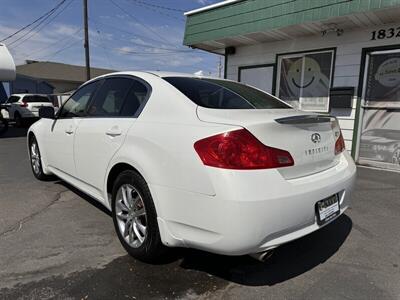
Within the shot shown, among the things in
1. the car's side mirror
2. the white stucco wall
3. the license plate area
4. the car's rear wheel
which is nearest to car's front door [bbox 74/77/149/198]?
the car's side mirror

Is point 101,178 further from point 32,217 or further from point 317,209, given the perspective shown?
point 317,209

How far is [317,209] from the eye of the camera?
251cm

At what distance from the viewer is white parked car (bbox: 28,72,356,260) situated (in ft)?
7.18

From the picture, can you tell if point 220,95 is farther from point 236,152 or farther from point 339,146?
point 339,146

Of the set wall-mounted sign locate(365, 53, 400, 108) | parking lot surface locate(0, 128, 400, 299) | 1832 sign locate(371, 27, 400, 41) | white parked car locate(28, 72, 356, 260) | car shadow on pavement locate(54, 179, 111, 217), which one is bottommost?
parking lot surface locate(0, 128, 400, 299)

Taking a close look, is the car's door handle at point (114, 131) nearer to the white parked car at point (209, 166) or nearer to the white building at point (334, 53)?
the white parked car at point (209, 166)

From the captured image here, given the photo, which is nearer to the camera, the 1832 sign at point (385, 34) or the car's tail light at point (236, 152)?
the car's tail light at point (236, 152)

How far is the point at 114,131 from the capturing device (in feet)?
10.1

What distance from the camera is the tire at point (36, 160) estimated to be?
5202 mm

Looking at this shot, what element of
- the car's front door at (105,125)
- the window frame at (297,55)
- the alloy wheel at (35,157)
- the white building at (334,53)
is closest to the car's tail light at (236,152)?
the car's front door at (105,125)

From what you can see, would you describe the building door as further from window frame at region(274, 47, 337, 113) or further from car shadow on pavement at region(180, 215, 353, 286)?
car shadow on pavement at region(180, 215, 353, 286)

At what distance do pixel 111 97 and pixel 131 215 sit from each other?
49.7 inches

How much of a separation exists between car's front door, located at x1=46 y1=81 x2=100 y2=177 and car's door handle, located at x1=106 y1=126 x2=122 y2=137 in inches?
31.8

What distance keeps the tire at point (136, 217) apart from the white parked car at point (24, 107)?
562 inches
